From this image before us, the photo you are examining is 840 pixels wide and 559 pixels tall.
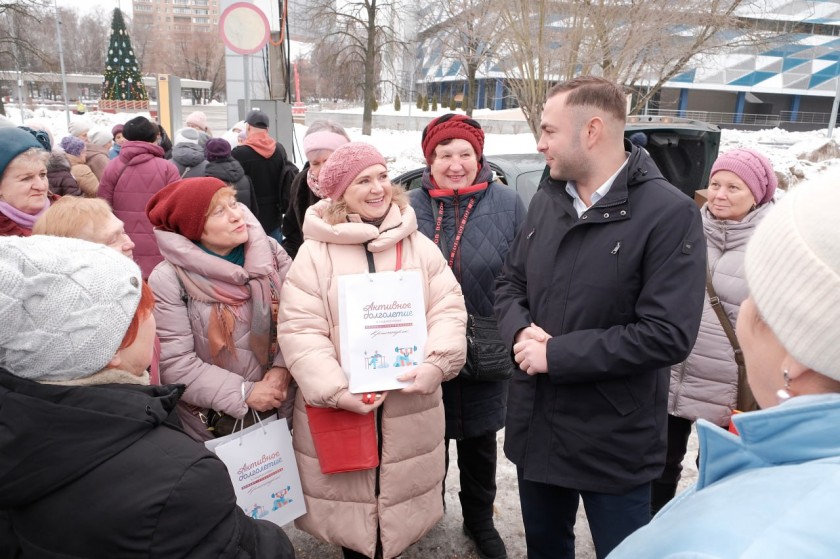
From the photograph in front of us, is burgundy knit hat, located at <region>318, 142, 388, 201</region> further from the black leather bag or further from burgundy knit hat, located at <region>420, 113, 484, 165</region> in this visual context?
the black leather bag

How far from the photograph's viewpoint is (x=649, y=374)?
2273 mm

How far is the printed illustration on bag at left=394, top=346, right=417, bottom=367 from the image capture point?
2523 mm

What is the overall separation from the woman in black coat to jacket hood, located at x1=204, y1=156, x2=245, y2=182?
2.88 meters

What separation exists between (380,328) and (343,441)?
19.4 inches

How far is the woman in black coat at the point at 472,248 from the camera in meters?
3.07

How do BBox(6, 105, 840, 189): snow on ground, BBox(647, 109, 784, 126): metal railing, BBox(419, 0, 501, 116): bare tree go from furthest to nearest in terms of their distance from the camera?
BBox(647, 109, 784, 126): metal railing < BBox(419, 0, 501, 116): bare tree < BBox(6, 105, 840, 189): snow on ground

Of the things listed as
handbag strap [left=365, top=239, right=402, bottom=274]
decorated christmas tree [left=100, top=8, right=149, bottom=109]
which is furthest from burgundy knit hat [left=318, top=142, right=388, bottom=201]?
decorated christmas tree [left=100, top=8, right=149, bottom=109]

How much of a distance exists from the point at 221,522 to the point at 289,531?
204 cm

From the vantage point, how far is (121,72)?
135 ft

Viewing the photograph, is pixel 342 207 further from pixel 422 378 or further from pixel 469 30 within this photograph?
pixel 469 30

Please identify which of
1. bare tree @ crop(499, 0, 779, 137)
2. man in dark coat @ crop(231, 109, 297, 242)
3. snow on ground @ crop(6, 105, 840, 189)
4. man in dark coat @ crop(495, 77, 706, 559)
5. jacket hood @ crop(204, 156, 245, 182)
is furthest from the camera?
snow on ground @ crop(6, 105, 840, 189)

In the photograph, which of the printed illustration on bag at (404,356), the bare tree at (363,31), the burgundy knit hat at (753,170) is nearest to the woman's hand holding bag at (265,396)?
the printed illustration on bag at (404,356)

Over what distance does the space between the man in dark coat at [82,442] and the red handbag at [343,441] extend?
103 cm

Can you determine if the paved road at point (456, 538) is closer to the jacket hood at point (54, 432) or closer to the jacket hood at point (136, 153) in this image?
the jacket hood at point (54, 432)
